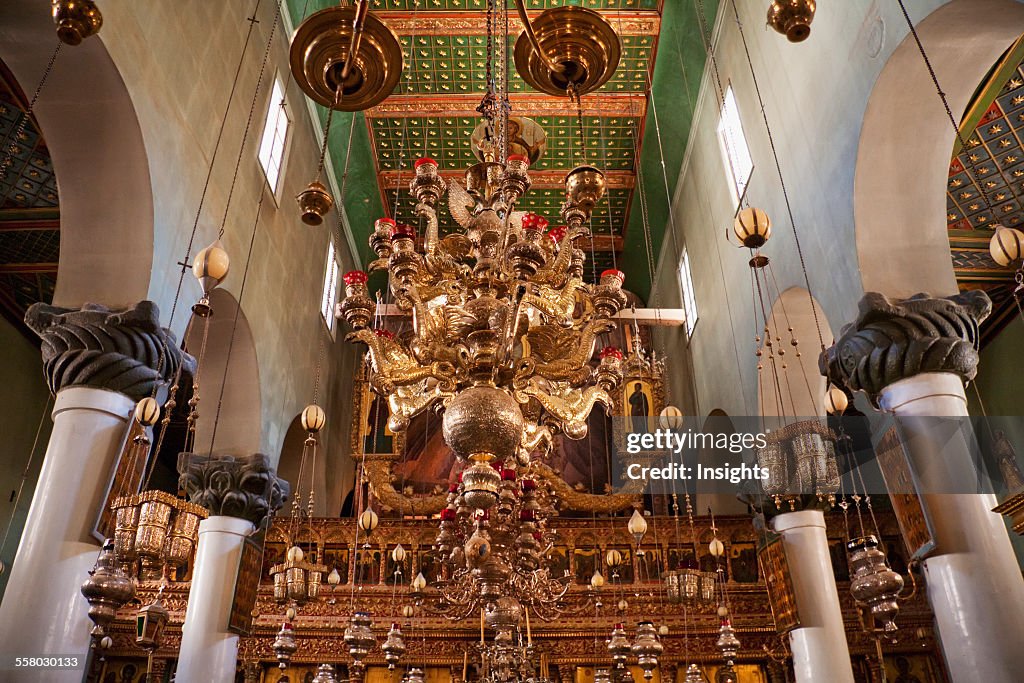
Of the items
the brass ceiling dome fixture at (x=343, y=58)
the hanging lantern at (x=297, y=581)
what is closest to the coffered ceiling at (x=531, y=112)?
the hanging lantern at (x=297, y=581)

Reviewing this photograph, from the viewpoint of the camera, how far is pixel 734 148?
999 centimetres

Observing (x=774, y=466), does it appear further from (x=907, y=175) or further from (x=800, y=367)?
(x=907, y=175)

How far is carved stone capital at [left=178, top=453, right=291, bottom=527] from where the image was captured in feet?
28.0

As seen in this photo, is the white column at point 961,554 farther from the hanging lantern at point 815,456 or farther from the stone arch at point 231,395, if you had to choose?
the stone arch at point 231,395

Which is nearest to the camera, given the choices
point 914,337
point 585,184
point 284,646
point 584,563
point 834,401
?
point 585,184

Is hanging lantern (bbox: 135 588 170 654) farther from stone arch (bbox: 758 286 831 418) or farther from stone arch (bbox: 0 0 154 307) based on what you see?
stone arch (bbox: 758 286 831 418)

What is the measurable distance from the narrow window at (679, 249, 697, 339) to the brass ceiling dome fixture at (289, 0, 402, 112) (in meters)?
9.36

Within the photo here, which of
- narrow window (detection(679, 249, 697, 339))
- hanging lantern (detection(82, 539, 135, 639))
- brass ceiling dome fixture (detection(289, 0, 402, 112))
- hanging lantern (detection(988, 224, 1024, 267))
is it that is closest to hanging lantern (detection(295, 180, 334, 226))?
brass ceiling dome fixture (detection(289, 0, 402, 112))

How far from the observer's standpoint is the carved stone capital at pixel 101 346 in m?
5.64

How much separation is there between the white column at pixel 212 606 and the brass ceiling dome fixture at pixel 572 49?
6.33 meters

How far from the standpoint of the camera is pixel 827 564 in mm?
8195

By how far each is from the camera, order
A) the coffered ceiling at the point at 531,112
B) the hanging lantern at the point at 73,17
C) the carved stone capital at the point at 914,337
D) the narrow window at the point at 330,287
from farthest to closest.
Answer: the narrow window at the point at 330,287
the coffered ceiling at the point at 531,112
the carved stone capital at the point at 914,337
the hanging lantern at the point at 73,17

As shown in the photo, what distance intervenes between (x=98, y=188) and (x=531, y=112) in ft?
23.9

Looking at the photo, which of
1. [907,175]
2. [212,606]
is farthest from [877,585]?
[212,606]
